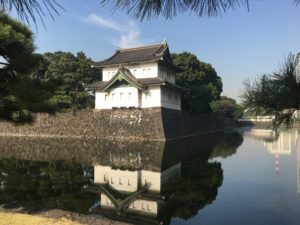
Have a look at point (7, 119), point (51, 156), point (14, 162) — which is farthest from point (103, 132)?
point (7, 119)

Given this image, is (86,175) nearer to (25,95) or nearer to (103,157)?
(103,157)

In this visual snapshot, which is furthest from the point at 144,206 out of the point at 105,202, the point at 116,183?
the point at 116,183

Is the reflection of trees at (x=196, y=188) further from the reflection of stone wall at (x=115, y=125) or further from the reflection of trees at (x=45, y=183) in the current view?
the reflection of stone wall at (x=115, y=125)

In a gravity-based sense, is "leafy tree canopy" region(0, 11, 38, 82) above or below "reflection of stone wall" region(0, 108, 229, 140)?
above

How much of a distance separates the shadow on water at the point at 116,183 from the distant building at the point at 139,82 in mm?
9925

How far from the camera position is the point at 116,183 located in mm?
10531

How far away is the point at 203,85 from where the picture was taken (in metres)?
38.1

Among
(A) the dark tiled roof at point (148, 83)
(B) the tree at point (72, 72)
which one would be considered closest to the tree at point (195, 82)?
(A) the dark tiled roof at point (148, 83)

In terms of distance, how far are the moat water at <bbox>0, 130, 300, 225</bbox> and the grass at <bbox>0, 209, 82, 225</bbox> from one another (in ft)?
2.70

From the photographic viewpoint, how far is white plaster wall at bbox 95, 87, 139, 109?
2667 centimetres

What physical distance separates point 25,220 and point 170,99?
23.5 metres

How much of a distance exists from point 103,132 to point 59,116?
15.6ft

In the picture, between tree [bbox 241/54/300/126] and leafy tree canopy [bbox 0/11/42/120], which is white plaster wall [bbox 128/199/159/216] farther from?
tree [bbox 241/54/300/126]

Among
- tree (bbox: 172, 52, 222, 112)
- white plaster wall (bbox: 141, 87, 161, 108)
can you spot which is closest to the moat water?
white plaster wall (bbox: 141, 87, 161, 108)
